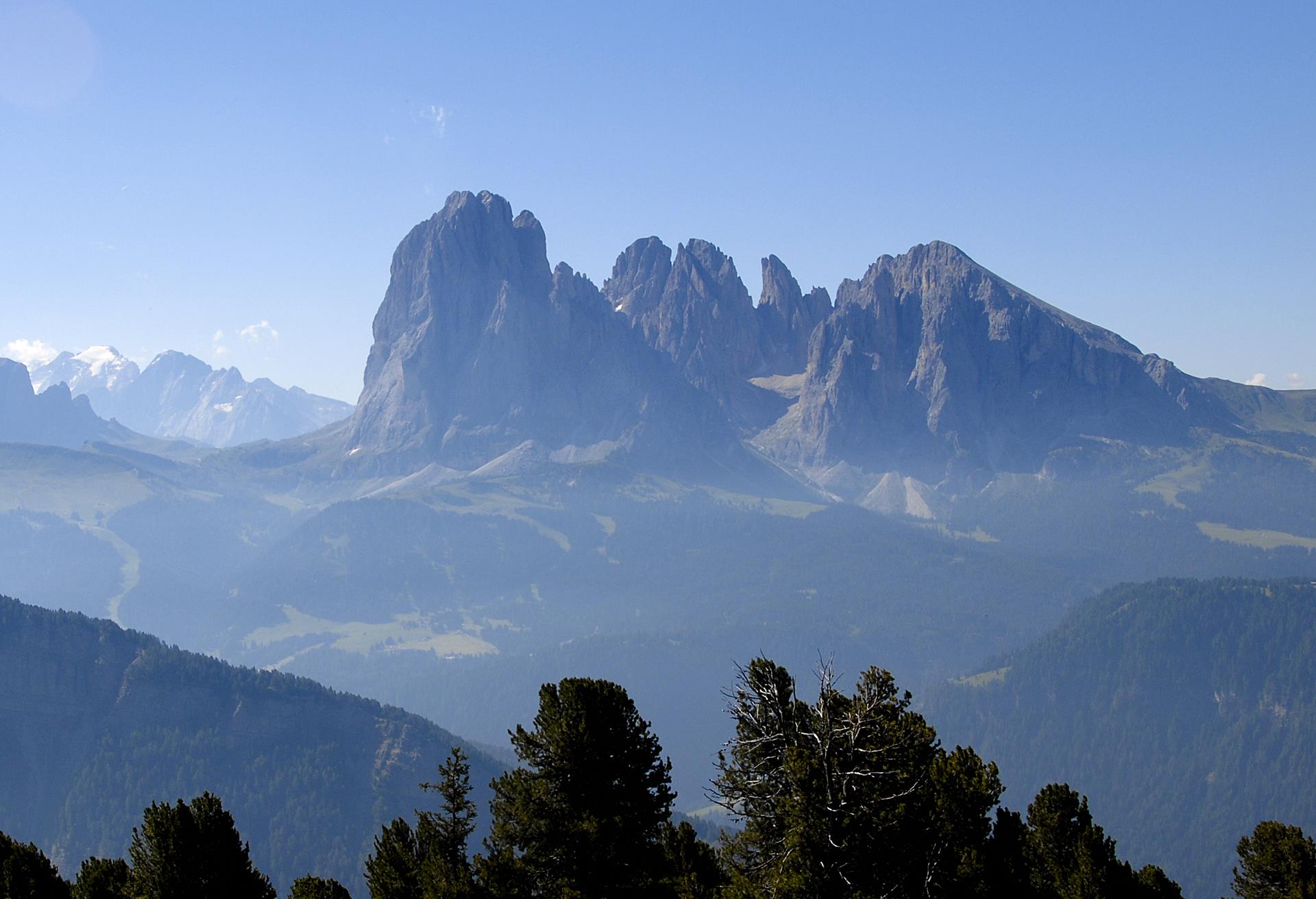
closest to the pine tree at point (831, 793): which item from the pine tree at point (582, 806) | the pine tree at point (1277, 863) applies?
the pine tree at point (582, 806)

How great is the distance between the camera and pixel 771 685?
29.1 m

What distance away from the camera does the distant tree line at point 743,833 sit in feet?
86.2

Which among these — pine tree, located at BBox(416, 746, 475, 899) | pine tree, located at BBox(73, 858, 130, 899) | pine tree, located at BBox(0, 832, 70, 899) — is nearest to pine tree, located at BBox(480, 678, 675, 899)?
pine tree, located at BBox(416, 746, 475, 899)

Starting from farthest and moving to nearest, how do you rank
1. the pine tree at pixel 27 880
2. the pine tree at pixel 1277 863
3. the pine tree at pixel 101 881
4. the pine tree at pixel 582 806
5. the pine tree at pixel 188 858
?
the pine tree at pixel 1277 863 → the pine tree at pixel 27 880 → the pine tree at pixel 101 881 → the pine tree at pixel 188 858 → the pine tree at pixel 582 806

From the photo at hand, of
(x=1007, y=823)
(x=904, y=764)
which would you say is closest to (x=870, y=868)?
(x=904, y=764)

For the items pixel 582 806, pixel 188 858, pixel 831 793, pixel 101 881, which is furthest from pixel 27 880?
pixel 831 793

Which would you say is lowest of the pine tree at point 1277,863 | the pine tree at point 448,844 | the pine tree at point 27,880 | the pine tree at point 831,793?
the pine tree at point 1277,863

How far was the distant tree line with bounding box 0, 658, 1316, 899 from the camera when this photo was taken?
26266 mm

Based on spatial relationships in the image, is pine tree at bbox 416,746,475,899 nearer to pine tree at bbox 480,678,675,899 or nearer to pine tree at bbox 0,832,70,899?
pine tree at bbox 480,678,675,899

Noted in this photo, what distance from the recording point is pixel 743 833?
2867 centimetres

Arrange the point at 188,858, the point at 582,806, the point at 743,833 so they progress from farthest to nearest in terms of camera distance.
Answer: the point at 188,858 < the point at 582,806 < the point at 743,833

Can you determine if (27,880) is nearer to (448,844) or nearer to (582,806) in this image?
(448,844)

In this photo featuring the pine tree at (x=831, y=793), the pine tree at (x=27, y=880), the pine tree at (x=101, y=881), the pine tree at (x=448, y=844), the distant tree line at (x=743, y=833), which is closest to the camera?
the pine tree at (x=831, y=793)

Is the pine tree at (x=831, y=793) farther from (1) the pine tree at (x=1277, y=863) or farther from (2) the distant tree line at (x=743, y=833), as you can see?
(1) the pine tree at (x=1277, y=863)
